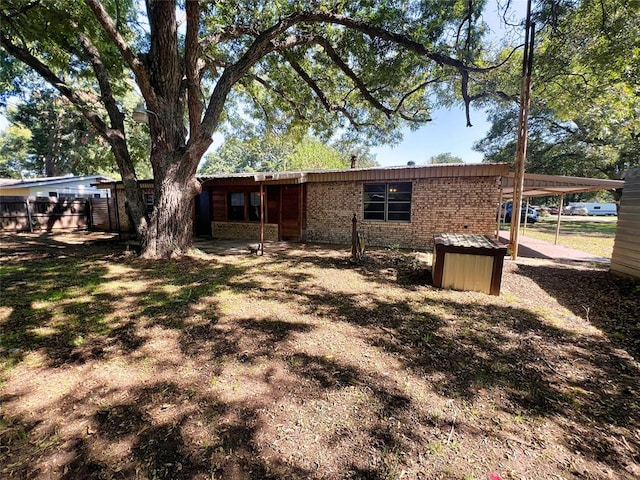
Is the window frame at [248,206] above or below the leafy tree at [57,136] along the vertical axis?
below

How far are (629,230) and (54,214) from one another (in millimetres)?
21105

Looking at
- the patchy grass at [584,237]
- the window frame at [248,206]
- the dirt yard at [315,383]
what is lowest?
the dirt yard at [315,383]

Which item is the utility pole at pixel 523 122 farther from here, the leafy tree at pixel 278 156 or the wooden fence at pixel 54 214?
the wooden fence at pixel 54 214

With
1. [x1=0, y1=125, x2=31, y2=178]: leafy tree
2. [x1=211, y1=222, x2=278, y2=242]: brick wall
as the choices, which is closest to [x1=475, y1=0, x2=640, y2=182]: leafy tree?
[x1=211, y1=222, x2=278, y2=242]: brick wall

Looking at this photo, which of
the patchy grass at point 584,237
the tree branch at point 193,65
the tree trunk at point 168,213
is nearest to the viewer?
the tree branch at point 193,65

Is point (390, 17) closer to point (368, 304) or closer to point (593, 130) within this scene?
point (368, 304)

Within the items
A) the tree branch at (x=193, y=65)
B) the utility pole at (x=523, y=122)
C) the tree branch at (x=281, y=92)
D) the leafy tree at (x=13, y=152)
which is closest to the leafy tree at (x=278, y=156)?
the tree branch at (x=281, y=92)

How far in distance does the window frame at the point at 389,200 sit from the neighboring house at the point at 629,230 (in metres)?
4.78

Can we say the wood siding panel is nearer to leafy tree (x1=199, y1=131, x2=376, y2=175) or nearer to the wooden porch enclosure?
the wooden porch enclosure

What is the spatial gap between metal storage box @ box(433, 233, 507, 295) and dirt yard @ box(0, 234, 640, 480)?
0.92 feet

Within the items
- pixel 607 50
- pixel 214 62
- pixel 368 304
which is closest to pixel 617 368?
pixel 368 304

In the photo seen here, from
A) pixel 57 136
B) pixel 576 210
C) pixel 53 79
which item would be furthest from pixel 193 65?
pixel 576 210

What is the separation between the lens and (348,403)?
2236 millimetres

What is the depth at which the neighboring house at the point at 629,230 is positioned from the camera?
16.8ft
